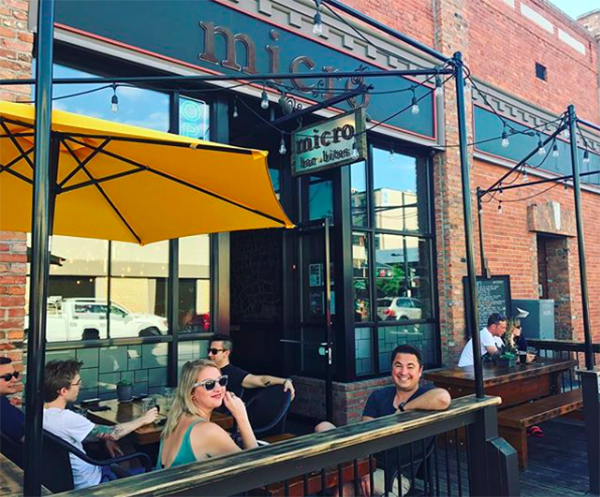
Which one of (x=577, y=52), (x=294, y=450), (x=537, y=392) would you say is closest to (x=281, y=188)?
(x=537, y=392)

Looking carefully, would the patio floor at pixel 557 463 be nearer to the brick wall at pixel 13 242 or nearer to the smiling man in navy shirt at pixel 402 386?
the smiling man in navy shirt at pixel 402 386

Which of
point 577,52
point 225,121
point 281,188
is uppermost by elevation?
point 577,52

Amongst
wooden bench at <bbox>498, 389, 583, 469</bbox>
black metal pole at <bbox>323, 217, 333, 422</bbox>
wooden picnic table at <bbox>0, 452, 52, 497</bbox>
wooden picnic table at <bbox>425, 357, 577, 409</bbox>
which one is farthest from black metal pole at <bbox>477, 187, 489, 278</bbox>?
wooden picnic table at <bbox>0, 452, 52, 497</bbox>

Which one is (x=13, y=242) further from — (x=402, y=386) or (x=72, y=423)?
(x=402, y=386)

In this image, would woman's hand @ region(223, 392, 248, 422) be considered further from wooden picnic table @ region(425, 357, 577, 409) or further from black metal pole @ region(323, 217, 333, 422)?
black metal pole @ region(323, 217, 333, 422)

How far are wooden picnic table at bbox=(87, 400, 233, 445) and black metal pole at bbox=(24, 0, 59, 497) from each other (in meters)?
1.91

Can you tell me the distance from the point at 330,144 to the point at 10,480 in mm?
4289

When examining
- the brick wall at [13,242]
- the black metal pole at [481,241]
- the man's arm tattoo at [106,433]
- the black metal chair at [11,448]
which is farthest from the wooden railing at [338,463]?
the black metal pole at [481,241]

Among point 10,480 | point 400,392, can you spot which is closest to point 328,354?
point 400,392

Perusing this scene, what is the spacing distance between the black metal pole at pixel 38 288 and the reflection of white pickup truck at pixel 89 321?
315 cm

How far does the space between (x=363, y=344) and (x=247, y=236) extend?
2.41m

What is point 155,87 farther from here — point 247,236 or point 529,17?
point 529,17

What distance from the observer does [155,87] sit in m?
5.25

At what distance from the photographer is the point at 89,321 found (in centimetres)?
470
